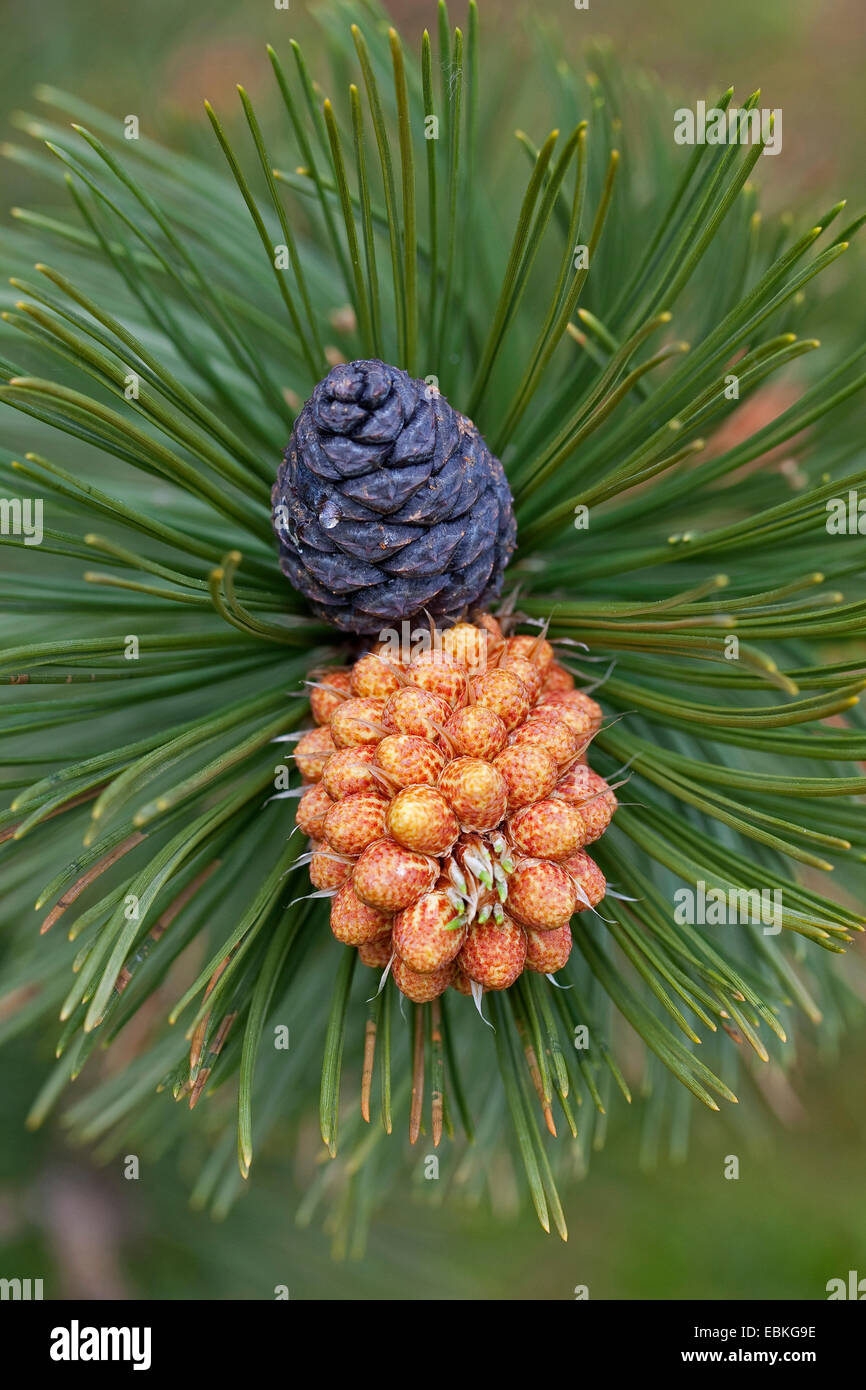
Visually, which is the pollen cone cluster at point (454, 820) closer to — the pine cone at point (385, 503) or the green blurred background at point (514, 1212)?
the pine cone at point (385, 503)

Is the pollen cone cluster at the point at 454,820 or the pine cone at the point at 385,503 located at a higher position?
the pine cone at the point at 385,503

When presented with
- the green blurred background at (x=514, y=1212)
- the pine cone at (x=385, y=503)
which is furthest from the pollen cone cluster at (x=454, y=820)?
the green blurred background at (x=514, y=1212)

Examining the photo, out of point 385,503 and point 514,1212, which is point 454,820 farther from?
point 514,1212

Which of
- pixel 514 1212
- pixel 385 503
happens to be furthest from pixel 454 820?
pixel 514 1212

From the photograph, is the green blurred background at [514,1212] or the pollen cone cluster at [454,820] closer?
the pollen cone cluster at [454,820]

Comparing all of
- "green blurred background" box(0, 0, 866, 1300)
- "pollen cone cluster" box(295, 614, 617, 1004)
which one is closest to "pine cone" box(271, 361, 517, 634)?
"pollen cone cluster" box(295, 614, 617, 1004)

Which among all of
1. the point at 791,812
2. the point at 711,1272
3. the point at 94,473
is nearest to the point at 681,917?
the point at 791,812
